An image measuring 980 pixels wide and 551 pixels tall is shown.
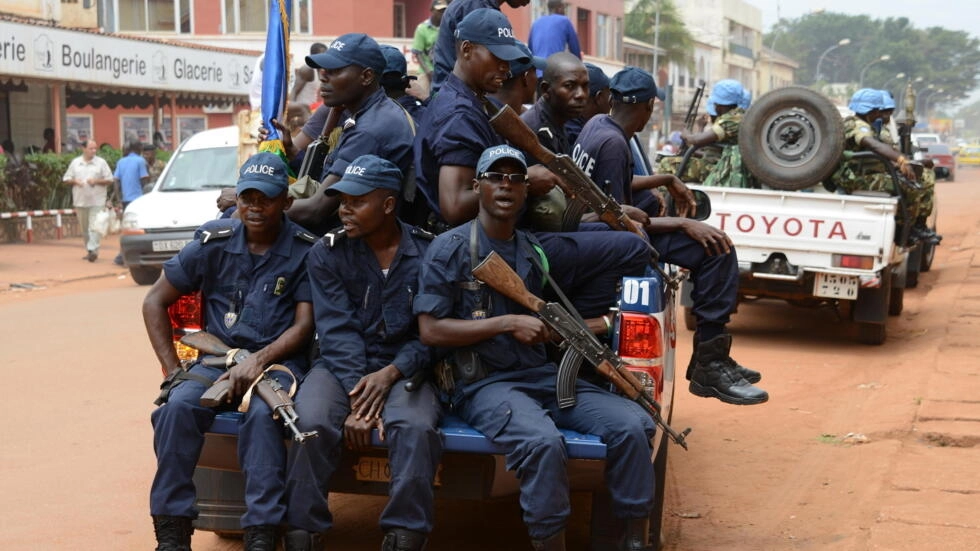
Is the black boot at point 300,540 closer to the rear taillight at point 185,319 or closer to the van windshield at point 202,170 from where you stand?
the rear taillight at point 185,319

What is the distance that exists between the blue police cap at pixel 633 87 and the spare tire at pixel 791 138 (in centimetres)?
499

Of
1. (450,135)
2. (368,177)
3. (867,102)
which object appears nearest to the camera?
(368,177)

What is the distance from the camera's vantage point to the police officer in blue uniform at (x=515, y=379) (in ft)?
14.8

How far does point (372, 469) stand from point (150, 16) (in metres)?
40.9

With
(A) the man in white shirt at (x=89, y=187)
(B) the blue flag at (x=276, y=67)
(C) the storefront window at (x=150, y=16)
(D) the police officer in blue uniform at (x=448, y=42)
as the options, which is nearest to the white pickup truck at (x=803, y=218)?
(B) the blue flag at (x=276, y=67)

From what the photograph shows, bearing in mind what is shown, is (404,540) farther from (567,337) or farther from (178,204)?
(178,204)

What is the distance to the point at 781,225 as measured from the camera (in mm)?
11070

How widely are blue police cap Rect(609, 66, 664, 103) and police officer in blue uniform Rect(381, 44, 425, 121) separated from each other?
973mm

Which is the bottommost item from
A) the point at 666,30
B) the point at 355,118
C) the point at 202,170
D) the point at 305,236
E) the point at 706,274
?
the point at 706,274

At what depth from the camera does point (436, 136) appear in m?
5.14

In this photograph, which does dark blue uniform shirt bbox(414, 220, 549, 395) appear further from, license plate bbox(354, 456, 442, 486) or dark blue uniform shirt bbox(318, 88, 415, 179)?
dark blue uniform shirt bbox(318, 88, 415, 179)

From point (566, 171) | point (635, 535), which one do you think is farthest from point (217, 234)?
point (635, 535)

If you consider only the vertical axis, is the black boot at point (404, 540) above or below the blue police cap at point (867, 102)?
below

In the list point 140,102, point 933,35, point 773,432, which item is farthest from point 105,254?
point 933,35
